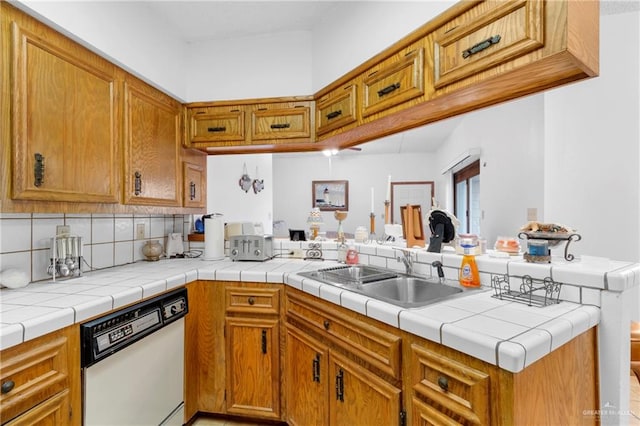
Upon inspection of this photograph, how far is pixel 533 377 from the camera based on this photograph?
0.86 m

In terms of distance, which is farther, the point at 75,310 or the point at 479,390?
the point at 75,310

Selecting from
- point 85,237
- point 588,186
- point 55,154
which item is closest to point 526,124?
point 588,186

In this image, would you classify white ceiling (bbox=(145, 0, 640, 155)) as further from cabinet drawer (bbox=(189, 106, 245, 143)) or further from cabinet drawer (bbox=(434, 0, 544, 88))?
cabinet drawer (bbox=(434, 0, 544, 88))

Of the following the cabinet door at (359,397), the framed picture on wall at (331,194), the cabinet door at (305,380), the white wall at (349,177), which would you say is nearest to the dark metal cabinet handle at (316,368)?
the cabinet door at (305,380)

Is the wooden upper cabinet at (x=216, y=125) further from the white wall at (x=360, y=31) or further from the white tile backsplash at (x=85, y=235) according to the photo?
the white tile backsplash at (x=85, y=235)

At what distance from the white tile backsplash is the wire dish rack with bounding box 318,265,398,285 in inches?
53.1

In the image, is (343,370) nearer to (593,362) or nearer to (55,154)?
(593,362)

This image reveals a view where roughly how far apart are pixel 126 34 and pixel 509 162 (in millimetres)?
2806

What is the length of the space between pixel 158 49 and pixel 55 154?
101 centimetres

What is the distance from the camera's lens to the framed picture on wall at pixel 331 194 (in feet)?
19.3

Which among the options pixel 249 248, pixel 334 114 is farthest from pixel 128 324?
pixel 334 114

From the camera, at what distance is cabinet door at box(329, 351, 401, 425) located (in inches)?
Result: 44.8

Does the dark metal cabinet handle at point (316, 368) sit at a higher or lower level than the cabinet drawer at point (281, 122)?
lower

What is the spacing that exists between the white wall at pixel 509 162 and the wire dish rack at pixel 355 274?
1301mm
